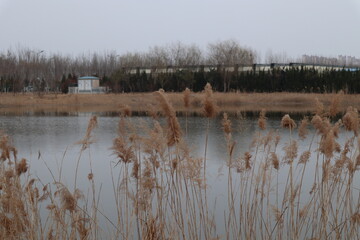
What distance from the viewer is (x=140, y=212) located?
3.79 meters

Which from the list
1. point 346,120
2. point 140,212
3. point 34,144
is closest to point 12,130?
point 34,144

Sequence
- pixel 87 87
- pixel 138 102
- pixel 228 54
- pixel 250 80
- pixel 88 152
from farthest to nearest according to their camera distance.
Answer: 1. pixel 228 54
2. pixel 87 87
3. pixel 250 80
4. pixel 138 102
5. pixel 88 152

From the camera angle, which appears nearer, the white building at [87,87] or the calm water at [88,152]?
the calm water at [88,152]

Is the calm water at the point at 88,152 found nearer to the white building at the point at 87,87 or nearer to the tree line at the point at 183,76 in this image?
the tree line at the point at 183,76

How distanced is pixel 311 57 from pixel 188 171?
8626 cm

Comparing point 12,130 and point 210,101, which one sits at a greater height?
point 210,101

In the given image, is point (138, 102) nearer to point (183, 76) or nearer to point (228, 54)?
point (183, 76)

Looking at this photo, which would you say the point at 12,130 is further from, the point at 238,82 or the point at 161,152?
the point at 238,82

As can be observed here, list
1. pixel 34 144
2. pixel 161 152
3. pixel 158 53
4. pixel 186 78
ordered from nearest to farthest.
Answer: pixel 161 152
pixel 34 144
pixel 186 78
pixel 158 53

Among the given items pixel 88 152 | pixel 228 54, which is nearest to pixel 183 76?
pixel 228 54

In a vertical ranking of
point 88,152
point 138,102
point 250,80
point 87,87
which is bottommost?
point 88,152

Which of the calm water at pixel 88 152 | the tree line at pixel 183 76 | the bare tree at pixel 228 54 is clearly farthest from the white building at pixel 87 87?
the calm water at pixel 88 152

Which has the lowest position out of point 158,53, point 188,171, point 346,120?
point 188,171

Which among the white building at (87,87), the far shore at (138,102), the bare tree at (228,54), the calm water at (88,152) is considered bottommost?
the calm water at (88,152)
